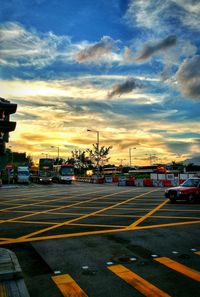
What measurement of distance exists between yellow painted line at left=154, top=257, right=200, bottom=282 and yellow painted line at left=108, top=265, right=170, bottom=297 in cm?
94

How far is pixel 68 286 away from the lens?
6.69 meters

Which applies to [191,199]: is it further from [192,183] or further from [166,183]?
[166,183]

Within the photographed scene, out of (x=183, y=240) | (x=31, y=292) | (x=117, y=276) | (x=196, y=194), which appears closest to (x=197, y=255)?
(x=183, y=240)

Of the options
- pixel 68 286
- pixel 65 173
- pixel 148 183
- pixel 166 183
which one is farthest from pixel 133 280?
pixel 65 173

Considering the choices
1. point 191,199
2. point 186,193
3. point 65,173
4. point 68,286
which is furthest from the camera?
point 65,173

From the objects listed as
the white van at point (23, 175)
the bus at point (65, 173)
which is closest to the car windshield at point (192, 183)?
the bus at point (65, 173)

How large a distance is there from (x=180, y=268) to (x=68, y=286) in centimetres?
248

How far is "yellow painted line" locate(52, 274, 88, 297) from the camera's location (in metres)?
6.29

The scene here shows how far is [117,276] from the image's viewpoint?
7227mm

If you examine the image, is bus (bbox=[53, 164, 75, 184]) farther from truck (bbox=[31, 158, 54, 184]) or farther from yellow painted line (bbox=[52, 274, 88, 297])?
yellow painted line (bbox=[52, 274, 88, 297])

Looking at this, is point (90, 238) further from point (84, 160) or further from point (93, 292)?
point (84, 160)

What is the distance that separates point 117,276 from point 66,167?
2101 inches

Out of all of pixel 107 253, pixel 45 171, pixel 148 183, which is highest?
pixel 45 171

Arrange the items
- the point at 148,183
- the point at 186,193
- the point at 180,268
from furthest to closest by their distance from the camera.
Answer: the point at 148,183 → the point at 186,193 → the point at 180,268
